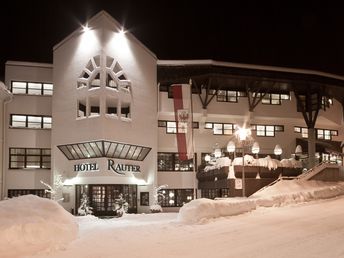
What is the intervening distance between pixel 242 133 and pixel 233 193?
545 centimetres

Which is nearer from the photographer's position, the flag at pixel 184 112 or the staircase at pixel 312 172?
the flag at pixel 184 112

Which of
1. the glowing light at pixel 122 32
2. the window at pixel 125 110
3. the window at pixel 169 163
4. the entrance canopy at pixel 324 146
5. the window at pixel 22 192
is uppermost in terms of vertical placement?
the glowing light at pixel 122 32

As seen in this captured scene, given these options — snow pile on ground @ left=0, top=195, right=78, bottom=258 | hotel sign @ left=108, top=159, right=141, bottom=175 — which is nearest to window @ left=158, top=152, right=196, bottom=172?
hotel sign @ left=108, top=159, right=141, bottom=175

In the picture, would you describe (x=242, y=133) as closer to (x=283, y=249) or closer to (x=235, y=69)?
(x=235, y=69)

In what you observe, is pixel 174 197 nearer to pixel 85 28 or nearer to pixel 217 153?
pixel 217 153

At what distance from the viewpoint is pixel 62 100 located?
34469mm

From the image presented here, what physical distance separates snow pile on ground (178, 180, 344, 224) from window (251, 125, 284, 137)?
30.8 feet

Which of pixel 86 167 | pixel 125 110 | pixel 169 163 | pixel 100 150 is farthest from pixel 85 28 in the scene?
pixel 169 163

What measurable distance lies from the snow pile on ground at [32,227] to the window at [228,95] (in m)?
24.9

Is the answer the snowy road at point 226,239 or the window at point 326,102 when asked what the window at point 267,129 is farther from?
the snowy road at point 226,239

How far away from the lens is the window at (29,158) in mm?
35656

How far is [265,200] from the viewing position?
25.1 m

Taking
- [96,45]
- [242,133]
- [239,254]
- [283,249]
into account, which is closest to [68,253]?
[239,254]

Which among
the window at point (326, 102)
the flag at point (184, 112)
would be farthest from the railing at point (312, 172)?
the window at point (326, 102)
